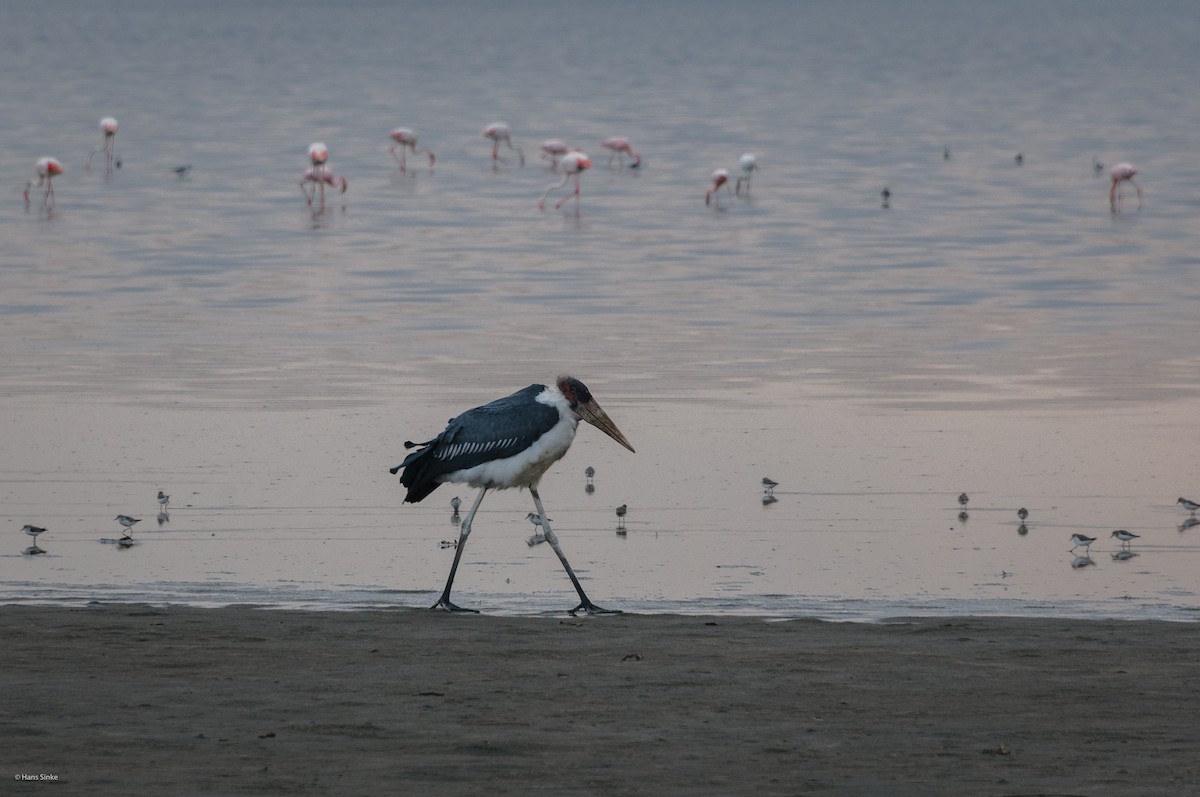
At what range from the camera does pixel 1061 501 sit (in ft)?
44.6

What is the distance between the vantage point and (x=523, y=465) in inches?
429

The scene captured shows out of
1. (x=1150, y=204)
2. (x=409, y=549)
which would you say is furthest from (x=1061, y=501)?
(x=1150, y=204)

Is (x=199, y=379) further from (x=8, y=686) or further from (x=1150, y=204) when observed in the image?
(x=1150, y=204)

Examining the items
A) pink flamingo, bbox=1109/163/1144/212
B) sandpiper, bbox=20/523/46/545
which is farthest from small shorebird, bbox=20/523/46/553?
pink flamingo, bbox=1109/163/1144/212

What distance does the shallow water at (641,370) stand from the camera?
11.9 metres

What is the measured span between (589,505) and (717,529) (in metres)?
1.12

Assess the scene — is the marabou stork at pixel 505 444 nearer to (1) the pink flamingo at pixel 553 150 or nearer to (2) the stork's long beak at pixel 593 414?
(2) the stork's long beak at pixel 593 414

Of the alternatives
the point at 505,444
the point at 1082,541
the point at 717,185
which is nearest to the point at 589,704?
the point at 505,444

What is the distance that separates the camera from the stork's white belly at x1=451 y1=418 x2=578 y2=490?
10.9 m

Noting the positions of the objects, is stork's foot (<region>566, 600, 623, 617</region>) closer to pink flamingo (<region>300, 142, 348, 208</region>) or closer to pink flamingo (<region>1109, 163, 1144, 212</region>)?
pink flamingo (<region>1109, 163, 1144, 212</region>)

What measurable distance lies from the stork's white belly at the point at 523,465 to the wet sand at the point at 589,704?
983mm

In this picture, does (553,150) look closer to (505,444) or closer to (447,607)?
(505,444)

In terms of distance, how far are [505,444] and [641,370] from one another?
8.11 m

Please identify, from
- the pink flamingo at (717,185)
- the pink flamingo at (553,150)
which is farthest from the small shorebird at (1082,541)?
the pink flamingo at (553,150)
